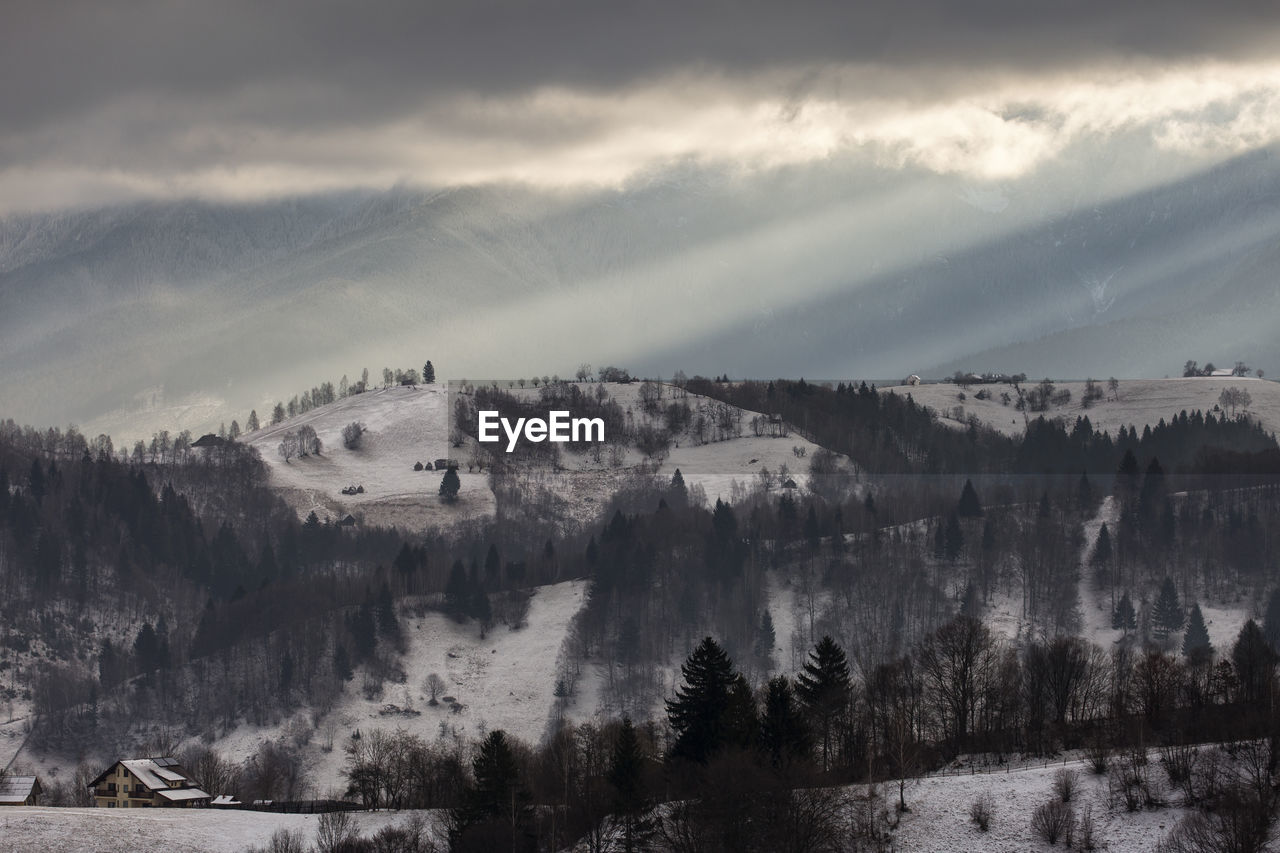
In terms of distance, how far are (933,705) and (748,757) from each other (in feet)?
107

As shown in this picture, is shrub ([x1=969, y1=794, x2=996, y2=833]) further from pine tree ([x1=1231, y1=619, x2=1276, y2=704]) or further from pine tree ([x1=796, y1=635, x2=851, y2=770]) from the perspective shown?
pine tree ([x1=1231, y1=619, x2=1276, y2=704])

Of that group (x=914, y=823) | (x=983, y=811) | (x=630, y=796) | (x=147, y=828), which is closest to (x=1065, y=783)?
(x=983, y=811)

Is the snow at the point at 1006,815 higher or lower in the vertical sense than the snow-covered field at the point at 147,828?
higher

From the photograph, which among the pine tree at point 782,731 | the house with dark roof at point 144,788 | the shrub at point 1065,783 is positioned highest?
the pine tree at point 782,731

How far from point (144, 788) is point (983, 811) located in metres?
64.6

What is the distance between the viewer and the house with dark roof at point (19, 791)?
6378 inches

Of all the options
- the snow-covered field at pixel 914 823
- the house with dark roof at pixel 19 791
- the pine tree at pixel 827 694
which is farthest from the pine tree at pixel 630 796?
the house with dark roof at pixel 19 791

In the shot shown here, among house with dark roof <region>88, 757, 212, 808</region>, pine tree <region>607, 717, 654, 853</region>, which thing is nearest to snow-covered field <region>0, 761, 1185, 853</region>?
house with dark roof <region>88, 757, 212, 808</region>

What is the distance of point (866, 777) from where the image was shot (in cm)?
14200

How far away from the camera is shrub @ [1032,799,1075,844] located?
418ft

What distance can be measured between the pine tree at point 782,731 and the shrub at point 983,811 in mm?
11578

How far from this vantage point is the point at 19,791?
539ft

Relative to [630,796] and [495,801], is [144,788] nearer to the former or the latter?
[495,801]

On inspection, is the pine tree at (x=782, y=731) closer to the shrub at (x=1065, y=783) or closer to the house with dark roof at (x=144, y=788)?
the shrub at (x=1065, y=783)
